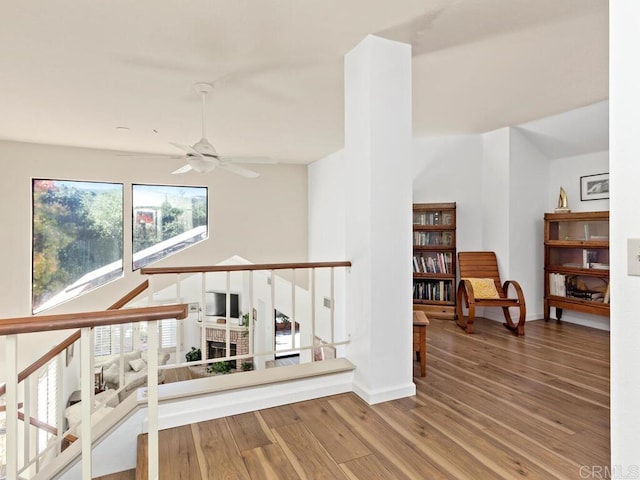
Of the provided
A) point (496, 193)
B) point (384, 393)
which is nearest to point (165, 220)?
point (384, 393)

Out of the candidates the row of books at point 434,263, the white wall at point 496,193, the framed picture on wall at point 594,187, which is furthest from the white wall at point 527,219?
the row of books at point 434,263

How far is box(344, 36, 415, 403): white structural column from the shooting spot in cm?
245

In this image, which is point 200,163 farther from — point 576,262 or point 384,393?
point 576,262

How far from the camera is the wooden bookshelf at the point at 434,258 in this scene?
489cm

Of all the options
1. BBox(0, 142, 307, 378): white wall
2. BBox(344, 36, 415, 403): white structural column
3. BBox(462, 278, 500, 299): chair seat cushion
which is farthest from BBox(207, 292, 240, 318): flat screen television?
BBox(344, 36, 415, 403): white structural column

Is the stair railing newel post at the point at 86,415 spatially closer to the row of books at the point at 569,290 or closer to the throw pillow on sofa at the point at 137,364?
the row of books at the point at 569,290

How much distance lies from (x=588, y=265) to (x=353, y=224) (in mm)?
3232

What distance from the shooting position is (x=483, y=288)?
442 cm

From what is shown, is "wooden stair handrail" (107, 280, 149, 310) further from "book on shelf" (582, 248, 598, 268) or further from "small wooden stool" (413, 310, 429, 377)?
"book on shelf" (582, 248, 598, 268)

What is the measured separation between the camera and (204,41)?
2.57m

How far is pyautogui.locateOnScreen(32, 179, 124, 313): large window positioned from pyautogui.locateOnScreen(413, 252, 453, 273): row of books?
4.62 meters

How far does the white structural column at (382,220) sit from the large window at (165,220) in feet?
14.8

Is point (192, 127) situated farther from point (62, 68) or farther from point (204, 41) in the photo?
point (204, 41)

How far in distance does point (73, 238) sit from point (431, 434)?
570cm
